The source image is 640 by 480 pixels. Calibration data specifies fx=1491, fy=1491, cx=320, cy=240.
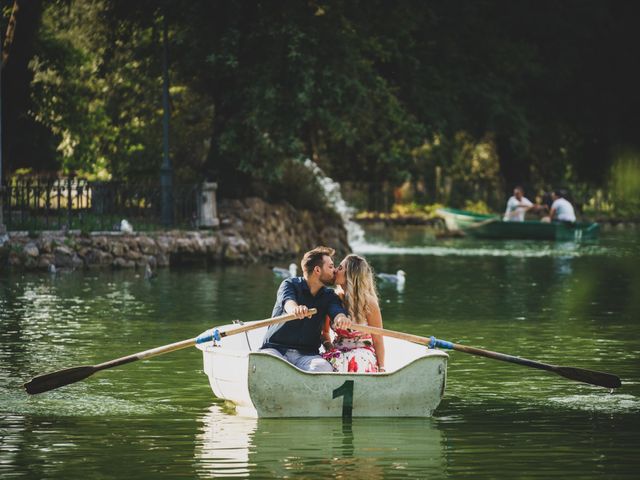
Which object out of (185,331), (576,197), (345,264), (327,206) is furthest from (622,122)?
(345,264)

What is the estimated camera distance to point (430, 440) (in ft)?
39.9

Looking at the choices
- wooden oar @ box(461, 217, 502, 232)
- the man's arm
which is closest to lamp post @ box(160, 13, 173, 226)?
wooden oar @ box(461, 217, 502, 232)

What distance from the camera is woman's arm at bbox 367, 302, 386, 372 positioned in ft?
43.8

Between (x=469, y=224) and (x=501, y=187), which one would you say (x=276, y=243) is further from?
(x=501, y=187)

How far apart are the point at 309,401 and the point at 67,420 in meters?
2.16

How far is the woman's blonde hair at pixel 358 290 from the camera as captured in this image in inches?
522

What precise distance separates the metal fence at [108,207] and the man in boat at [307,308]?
21.4m

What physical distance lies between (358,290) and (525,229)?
3582 centimetres

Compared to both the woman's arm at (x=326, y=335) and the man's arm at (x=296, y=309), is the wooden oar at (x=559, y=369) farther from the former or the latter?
the man's arm at (x=296, y=309)

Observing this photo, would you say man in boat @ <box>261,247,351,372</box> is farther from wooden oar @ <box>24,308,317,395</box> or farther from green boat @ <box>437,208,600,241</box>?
green boat @ <box>437,208,600,241</box>

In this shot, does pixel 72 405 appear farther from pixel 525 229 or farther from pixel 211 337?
pixel 525 229

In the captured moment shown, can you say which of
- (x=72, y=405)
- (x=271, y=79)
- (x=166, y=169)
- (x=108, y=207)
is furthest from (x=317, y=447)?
(x=166, y=169)

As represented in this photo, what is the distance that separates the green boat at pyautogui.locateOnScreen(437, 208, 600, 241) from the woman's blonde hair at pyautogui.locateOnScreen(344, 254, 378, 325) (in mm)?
34406

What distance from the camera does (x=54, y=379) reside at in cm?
1377
